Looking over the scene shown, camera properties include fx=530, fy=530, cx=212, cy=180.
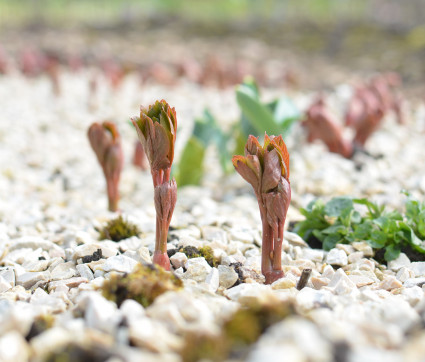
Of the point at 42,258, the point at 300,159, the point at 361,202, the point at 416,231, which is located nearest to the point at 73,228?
the point at 42,258

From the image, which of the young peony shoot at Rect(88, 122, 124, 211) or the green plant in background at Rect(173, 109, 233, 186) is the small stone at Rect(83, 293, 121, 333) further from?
the green plant in background at Rect(173, 109, 233, 186)

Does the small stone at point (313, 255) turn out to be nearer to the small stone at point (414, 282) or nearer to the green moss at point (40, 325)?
the small stone at point (414, 282)

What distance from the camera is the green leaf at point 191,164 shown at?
3730mm

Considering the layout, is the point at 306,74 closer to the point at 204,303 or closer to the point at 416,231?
the point at 416,231

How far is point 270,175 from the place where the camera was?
1.82 meters

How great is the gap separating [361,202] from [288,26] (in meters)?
16.1

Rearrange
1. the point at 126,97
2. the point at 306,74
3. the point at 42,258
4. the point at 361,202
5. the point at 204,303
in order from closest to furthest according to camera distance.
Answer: the point at 204,303, the point at 42,258, the point at 361,202, the point at 126,97, the point at 306,74

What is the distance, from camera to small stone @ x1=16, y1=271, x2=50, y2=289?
2002 mm

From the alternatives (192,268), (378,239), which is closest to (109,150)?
(192,268)

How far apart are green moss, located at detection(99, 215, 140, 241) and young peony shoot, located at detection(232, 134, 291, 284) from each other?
0.82m

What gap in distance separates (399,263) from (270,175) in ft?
2.61

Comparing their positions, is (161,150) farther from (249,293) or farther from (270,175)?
(249,293)

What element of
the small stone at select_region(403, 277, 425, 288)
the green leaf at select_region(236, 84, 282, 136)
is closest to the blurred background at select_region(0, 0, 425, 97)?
the green leaf at select_region(236, 84, 282, 136)

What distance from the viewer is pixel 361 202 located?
8.09 feet
